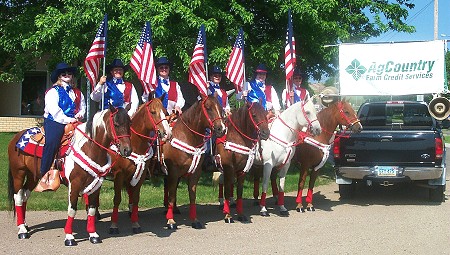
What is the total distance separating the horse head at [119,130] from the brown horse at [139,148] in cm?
57

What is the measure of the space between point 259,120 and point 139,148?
209 centimetres

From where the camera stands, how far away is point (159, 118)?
303 inches

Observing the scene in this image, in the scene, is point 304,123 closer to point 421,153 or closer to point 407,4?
point 421,153

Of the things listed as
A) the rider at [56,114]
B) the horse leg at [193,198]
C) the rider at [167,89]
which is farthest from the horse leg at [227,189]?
the rider at [56,114]

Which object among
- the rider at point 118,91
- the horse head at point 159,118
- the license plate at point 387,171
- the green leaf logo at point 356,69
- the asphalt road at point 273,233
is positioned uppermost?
the green leaf logo at point 356,69

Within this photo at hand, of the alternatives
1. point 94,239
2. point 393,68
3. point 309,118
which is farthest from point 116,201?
point 393,68

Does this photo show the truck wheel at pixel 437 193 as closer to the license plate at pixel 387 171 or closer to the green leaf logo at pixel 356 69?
the license plate at pixel 387 171

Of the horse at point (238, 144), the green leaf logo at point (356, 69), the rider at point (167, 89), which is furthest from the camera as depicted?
the green leaf logo at point (356, 69)

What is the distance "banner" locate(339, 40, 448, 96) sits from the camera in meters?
12.6

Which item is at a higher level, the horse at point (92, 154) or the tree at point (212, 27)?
the tree at point (212, 27)

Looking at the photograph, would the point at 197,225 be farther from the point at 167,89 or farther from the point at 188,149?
the point at 167,89

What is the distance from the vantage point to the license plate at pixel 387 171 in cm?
1058

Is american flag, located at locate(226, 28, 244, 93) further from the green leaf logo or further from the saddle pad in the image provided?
the green leaf logo

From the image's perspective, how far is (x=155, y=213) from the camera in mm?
10164
